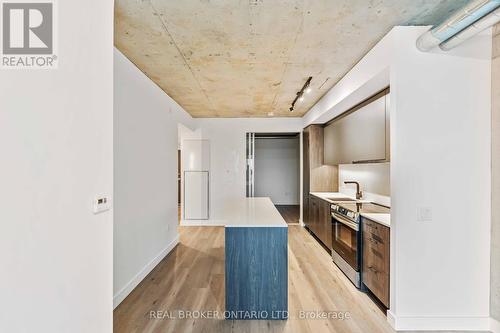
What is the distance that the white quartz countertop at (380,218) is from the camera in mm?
2453

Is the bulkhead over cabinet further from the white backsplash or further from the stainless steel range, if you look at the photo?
the stainless steel range

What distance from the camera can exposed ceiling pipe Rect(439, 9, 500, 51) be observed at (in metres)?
1.67

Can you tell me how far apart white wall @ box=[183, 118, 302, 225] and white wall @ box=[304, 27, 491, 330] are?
3.99 metres

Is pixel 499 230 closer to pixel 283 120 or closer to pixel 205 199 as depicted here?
pixel 283 120

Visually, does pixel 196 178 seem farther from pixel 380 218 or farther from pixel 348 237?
pixel 380 218

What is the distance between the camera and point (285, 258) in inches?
94.6

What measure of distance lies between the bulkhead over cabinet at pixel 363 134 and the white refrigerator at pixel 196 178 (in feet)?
9.86

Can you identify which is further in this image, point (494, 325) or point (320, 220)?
point (320, 220)

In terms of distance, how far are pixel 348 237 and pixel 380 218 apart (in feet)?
2.38
